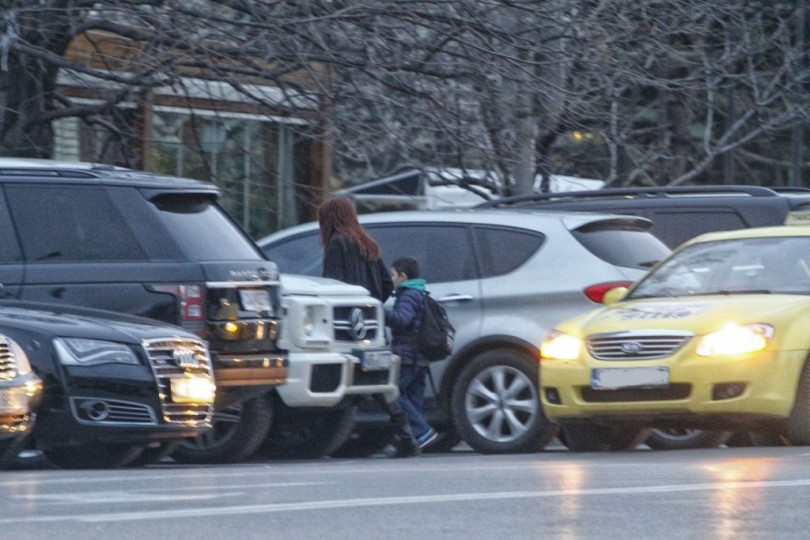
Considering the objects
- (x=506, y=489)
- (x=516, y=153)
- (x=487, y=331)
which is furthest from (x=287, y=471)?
(x=516, y=153)

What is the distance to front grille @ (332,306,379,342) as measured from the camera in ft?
37.6

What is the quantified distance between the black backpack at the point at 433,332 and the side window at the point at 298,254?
4.56 feet

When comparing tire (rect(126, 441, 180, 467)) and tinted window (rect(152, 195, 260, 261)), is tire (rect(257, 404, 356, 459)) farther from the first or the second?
tinted window (rect(152, 195, 260, 261))

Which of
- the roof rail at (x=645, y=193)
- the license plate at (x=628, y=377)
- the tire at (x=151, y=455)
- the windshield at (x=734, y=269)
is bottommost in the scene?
the tire at (x=151, y=455)

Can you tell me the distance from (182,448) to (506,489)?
3.50 meters

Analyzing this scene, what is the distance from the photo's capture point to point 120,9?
14.0 meters

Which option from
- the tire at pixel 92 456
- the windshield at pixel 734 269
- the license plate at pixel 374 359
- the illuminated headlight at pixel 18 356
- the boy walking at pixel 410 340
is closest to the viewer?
the illuminated headlight at pixel 18 356

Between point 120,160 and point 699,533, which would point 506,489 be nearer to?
point 699,533

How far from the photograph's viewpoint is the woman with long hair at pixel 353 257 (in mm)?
12133

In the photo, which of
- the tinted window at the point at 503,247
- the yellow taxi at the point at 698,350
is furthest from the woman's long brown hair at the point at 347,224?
the yellow taxi at the point at 698,350

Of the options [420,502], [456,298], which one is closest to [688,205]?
[456,298]

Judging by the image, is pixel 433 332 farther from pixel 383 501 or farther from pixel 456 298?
pixel 383 501

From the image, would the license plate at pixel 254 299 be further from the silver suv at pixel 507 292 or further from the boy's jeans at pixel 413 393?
the silver suv at pixel 507 292

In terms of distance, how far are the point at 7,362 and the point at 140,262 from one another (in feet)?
5.15
